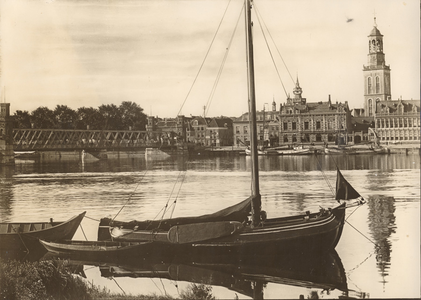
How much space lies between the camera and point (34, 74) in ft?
22.6

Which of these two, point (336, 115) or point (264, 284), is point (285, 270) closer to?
point (264, 284)

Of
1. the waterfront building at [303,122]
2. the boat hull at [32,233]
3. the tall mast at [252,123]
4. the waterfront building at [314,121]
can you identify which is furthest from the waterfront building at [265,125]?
the boat hull at [32,233]

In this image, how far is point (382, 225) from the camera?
5781 mm

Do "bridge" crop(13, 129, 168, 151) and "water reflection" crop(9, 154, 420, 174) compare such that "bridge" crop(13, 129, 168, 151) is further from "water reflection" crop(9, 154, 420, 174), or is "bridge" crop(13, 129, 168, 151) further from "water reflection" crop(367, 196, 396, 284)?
"water reflection" crop(367, 196, 396, 284)

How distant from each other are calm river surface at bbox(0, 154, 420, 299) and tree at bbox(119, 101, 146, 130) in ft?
2.21

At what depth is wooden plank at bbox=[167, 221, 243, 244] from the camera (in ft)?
17.7

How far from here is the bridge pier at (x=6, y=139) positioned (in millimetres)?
7207

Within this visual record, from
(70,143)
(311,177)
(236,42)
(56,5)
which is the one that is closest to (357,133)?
(311,177)

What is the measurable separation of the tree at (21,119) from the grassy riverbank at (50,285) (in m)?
1.87

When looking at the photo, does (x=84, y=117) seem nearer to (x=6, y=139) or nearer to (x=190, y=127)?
(x=6, y=139)

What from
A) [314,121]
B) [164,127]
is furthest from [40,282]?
[314,121]

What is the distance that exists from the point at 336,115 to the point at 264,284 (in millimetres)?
2671

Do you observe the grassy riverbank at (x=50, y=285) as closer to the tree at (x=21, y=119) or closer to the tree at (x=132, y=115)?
the tree at (x=21, y=119)

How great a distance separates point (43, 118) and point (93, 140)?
1493mm
